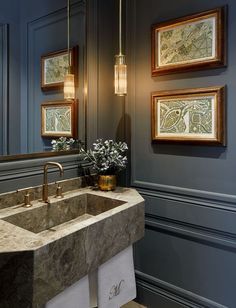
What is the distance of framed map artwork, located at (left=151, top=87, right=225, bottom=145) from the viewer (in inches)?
60.5

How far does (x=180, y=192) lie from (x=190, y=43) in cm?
95

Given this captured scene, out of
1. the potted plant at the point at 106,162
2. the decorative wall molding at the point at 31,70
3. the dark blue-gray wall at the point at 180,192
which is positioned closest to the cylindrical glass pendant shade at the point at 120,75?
the dark blue-gray wall at the point at 180,192

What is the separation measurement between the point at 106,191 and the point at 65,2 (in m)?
1.27

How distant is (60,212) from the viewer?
4.87 feet

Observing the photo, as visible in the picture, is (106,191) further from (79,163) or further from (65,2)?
(65,2)

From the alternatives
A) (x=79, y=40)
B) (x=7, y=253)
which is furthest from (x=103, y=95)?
(x=7, y=253)

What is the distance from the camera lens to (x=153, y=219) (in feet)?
6.18

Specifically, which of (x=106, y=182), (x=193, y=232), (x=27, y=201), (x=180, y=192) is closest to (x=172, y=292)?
(x=193, y=232)

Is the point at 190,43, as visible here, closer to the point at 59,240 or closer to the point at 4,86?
the point at 4,86

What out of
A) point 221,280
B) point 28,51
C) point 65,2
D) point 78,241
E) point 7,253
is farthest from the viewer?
point 65,2

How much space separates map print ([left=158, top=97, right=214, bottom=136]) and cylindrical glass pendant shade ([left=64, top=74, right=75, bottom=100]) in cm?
59

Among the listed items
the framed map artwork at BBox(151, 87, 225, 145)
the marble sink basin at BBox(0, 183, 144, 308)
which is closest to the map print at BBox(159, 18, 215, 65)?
the framed map artwork at BBox(151, 87, 225, 145)

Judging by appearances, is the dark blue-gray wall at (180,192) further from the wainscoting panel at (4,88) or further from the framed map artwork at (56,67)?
the wainscoting panel at (4,88)

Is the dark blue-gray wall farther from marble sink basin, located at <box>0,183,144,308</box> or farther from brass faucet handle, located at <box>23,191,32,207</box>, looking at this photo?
brass faucet handle, located at <box>23,191,32,207</box>
